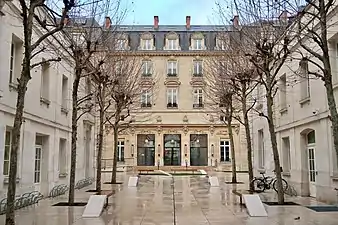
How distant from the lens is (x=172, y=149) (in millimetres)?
46062

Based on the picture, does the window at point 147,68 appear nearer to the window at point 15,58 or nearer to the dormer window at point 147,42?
the dormer window at point 147,42

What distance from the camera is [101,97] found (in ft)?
62.6

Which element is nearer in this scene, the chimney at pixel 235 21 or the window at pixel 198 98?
the chimney at pixel 235 21

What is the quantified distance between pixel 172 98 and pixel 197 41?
6.90 metres

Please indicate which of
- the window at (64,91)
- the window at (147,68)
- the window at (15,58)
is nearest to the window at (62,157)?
the window at (64,91)

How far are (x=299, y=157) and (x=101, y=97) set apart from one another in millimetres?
9035

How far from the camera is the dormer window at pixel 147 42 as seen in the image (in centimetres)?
4631

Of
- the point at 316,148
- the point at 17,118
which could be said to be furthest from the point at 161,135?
the point at 17,118

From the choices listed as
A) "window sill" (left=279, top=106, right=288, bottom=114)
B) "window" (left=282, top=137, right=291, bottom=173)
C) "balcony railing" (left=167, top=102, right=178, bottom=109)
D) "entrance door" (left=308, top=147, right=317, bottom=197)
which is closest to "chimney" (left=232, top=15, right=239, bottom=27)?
"window sill" (left=279, top=106, right=288, bottom=114)

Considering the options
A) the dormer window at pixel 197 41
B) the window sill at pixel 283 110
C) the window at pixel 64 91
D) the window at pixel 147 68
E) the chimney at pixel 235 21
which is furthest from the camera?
the dormer window at pixel 197 41

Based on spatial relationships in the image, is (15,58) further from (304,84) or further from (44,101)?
(304,84)

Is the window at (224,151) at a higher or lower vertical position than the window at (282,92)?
lower

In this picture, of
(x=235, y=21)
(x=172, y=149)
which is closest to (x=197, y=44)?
(x=172, y=149)

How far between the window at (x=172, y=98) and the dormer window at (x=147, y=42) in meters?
5.03
